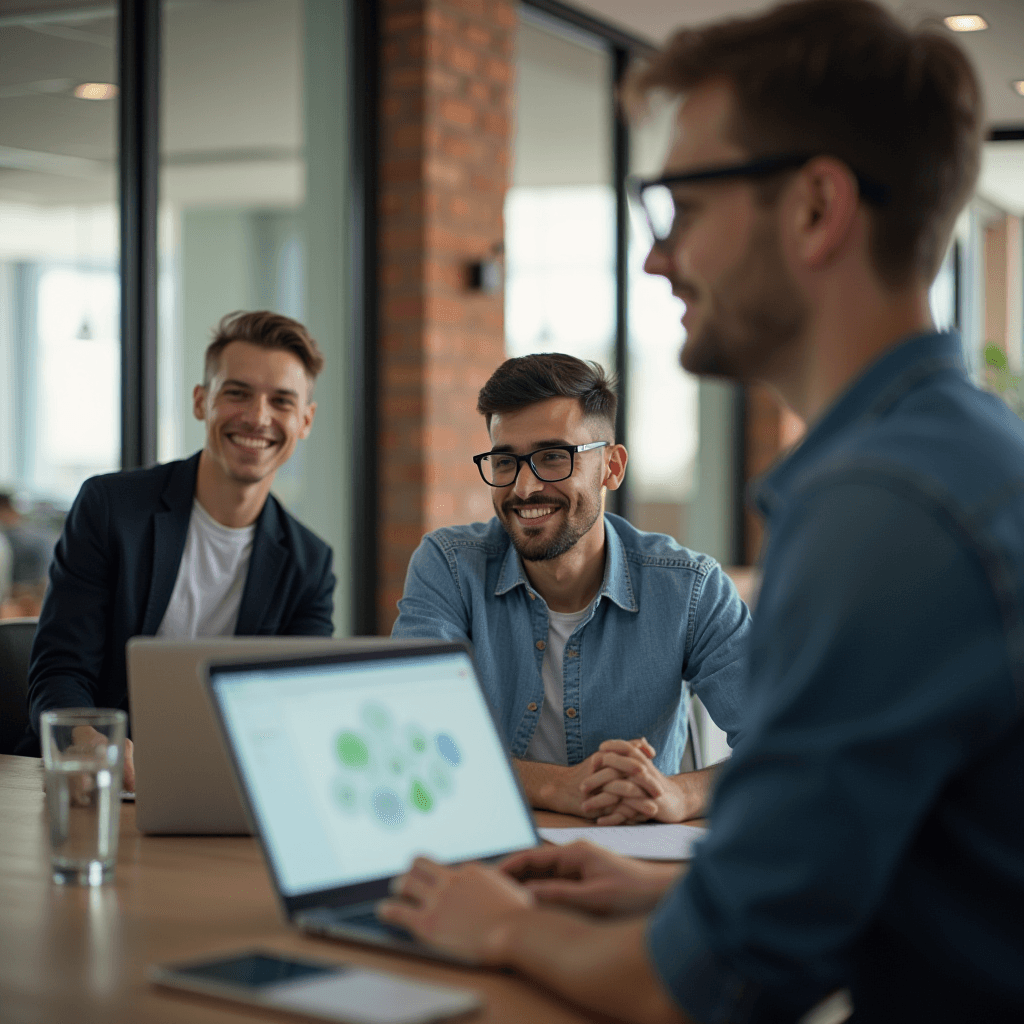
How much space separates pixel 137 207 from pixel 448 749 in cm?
262

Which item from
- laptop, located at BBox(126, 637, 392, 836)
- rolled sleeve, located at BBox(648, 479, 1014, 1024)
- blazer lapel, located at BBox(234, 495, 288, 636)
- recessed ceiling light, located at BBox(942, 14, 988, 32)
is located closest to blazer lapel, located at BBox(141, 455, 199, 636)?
blazer lapel, located at BBox(234, 495, 288, 636)

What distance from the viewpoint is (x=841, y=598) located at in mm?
793

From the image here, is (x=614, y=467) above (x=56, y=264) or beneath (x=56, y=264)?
beneath

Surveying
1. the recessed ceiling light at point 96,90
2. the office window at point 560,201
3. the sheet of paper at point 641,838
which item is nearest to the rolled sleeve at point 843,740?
the sheet of paper at point 641,838

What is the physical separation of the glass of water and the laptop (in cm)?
18

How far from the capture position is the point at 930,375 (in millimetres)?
957

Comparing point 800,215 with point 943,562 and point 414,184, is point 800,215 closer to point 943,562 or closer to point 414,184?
point 943,562

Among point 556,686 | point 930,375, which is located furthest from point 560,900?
point 556,686

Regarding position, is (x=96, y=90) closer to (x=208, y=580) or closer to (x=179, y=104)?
(x=179, y=104)

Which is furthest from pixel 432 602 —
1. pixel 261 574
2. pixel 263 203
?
pixel 263 203

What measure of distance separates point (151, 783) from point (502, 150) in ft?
11.2

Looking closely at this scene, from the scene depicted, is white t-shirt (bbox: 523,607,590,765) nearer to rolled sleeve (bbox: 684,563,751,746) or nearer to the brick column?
rolled sleeve (bbox: 684,563,751,746)

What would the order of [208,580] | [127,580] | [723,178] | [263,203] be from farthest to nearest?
[263,203] → [208,580] → [127,580] → [723,178]

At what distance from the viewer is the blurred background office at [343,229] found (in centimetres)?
342
